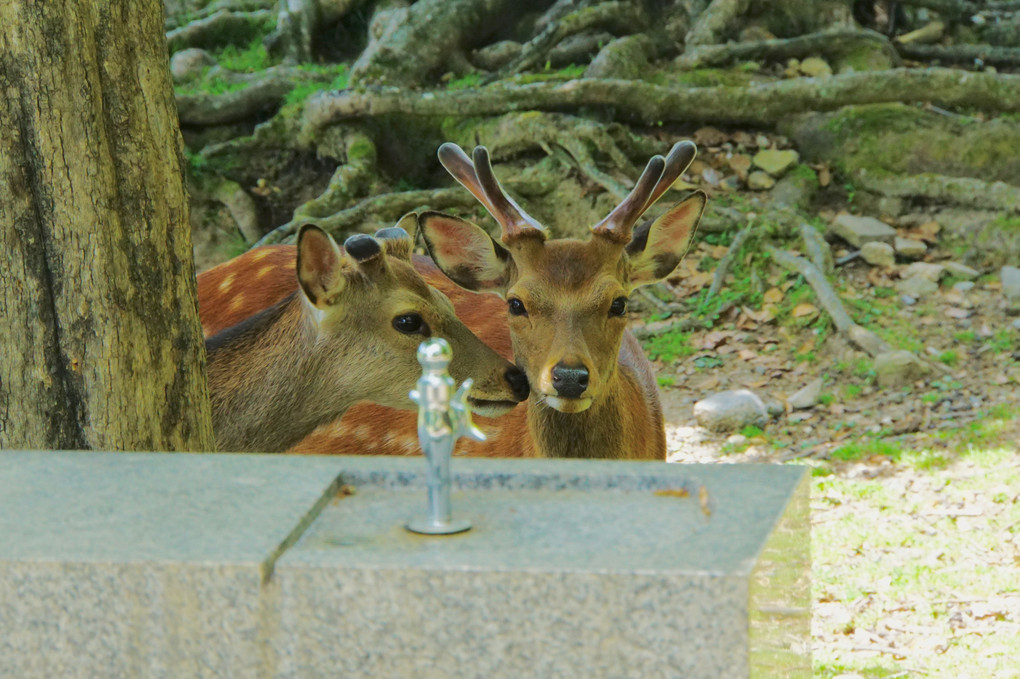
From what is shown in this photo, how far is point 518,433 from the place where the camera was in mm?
3613

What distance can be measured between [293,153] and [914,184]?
160 inches

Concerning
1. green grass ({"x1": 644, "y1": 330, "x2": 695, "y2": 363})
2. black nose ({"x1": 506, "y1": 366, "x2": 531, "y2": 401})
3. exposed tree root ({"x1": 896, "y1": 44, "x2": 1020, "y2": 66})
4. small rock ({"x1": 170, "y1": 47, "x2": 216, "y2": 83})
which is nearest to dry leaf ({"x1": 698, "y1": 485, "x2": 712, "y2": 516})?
black nose ({"x1": 506, "y1": 366, "x2": 531, "y2": 401})

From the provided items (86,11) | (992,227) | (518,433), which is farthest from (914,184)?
(86,11)

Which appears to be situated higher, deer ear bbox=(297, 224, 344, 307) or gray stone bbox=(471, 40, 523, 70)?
gray stone bbox=(471, 40, 523, 70)

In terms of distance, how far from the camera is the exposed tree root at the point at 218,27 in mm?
9336

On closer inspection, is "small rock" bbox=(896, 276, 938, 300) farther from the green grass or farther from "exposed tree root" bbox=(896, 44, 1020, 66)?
"exposed tree root" bbox=(896, 44, 1020, 66)

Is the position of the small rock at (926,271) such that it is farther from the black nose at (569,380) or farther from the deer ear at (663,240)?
the black nose at (569,380)

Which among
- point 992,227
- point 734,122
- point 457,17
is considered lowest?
point 992,227

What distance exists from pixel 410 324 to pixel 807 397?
128 inches

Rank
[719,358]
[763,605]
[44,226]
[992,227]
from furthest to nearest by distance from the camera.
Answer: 1. [992,227]
2. [719,358]
3. [44,226]
4. [763,605]

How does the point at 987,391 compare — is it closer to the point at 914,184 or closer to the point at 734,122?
the point at 914,184

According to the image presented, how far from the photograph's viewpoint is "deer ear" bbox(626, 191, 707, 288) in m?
3.48

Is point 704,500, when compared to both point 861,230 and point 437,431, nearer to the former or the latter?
point 437,431

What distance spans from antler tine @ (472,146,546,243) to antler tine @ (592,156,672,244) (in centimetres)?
18
